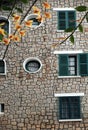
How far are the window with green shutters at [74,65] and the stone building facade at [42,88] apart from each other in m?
0.06

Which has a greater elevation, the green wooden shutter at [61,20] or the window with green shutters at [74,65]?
the green wooden shutter at [61,20]

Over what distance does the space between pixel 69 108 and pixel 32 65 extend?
2.55 meters

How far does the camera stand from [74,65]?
51.7ft

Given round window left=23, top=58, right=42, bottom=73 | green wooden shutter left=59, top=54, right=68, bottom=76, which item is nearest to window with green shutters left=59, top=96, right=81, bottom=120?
green wooden shutter left=59, top=54, right=68, bottom=76

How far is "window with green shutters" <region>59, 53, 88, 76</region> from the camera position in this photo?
50.4 ft

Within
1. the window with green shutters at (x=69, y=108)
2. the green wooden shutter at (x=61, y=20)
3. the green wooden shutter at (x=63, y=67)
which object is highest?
the green wooden shutter at (x=61, y=20)

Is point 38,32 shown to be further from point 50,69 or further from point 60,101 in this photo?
point 60,101

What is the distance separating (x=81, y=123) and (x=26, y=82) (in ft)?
9.72

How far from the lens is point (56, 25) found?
1609cm

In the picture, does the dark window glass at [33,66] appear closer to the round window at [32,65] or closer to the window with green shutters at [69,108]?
the round window at [32,65]

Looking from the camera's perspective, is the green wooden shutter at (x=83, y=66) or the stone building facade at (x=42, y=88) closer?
the stone building facade at (x=42, y=88)

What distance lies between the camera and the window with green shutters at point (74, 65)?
15352 mm

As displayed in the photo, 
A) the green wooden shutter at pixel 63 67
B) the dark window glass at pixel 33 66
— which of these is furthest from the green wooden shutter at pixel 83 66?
the dark window glass at pixel 33 66

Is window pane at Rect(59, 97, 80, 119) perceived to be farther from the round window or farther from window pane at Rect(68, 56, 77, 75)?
the round window
